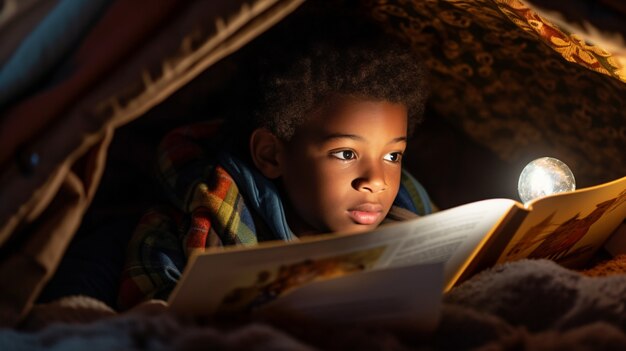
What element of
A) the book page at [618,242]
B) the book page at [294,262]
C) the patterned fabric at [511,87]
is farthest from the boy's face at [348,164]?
the book page at [618,242]

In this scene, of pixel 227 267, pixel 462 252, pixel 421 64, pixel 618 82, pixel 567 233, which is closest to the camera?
pixel 227 267

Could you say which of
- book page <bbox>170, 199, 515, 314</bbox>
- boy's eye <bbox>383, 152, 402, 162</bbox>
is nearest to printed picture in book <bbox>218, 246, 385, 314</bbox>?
book page <bbox>170, 199, 515, 314</bbox>

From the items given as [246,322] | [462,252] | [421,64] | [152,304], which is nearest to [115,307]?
[152,304]

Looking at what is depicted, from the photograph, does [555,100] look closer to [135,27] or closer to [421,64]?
[421,64]

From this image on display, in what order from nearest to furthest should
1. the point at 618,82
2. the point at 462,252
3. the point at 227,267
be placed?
the point at 227,267 < the point at 462,252 < the point at 618,82

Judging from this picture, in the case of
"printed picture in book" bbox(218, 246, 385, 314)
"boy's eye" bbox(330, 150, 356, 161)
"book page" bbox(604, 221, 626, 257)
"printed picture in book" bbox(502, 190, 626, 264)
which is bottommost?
"book page" bbox(604, 221, 626, 257)

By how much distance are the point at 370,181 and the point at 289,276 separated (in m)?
0.49

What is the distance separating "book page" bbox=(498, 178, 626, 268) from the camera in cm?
117

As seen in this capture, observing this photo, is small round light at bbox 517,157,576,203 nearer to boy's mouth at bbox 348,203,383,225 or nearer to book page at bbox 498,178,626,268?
book page at bbox 498,178,626,268

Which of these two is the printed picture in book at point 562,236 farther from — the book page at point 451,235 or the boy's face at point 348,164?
the boy's face at point 348,164

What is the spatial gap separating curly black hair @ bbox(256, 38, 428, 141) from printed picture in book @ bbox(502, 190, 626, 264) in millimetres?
408

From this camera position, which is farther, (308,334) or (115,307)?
(115,307)

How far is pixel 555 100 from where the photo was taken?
1.74m

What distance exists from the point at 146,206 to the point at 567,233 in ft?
3.03
